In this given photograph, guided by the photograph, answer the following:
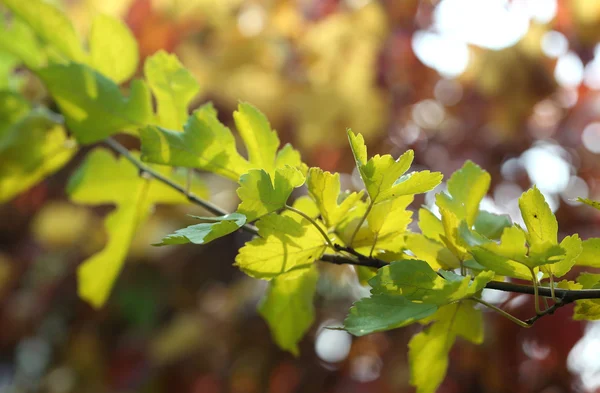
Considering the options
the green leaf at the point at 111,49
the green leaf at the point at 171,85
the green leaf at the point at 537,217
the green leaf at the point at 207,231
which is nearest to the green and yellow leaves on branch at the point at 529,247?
the green leaf at the point at 537,217

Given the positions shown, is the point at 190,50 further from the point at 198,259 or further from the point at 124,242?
the point at 124,242

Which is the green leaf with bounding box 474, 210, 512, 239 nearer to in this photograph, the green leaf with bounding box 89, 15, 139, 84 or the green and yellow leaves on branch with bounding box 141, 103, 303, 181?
the green and yellow leaves on branch with bounding box 141, 103, 303, 181

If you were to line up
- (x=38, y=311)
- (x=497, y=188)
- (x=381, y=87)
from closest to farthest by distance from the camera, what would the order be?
(x=497, y=188) < (x=381, y=87) < (x=38, y=311)

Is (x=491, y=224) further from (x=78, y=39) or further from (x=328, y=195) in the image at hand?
(x=78, y=39)

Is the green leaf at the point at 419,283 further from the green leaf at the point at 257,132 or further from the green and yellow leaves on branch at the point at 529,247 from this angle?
the green leaf at the point at 257,132

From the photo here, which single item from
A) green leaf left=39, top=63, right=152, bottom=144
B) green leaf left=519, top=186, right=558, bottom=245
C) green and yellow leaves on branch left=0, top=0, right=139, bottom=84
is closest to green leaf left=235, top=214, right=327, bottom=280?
green leaf left=519, top=186, right=558, bottom=245

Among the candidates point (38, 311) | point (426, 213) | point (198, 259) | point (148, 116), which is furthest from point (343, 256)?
point (38, 311)
